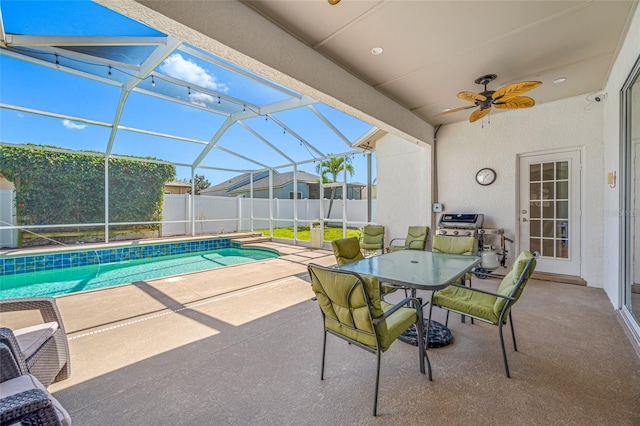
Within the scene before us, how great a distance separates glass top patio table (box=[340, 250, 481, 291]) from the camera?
6.72 feet

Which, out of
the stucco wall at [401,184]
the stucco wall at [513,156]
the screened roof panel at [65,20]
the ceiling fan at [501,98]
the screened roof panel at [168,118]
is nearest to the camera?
the screened roof panel at [65,20]

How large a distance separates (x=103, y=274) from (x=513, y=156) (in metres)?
8.46

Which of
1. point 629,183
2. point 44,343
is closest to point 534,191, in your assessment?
point 629,183

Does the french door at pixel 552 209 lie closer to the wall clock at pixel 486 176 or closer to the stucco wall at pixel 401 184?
the wall clock at pixel 486 176

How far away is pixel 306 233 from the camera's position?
9383 mm

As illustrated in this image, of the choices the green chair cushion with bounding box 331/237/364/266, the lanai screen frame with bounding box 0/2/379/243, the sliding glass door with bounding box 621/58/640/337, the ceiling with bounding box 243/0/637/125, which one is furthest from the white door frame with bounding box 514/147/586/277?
the green chair cushion with bounding box 331/237/364/266

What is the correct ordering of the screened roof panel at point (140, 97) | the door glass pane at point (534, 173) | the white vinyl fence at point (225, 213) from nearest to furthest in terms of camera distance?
the screened roof panel at point (140, 97), the door glass pane at point (534, 173), the white vinyl fence at point (225, 213)

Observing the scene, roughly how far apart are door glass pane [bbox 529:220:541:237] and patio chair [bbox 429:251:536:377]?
10.6 ft

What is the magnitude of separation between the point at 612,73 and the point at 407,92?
245 cm

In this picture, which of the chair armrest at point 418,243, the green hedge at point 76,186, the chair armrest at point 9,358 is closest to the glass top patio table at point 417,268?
the chair armrest at point 418,243

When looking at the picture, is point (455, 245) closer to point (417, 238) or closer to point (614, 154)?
point (417, 238)

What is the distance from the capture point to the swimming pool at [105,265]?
16.5ft

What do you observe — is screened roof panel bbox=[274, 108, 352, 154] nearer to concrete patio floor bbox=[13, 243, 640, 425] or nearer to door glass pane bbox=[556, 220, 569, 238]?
concrete patio floor bbox=[13, 243, 640, 425]

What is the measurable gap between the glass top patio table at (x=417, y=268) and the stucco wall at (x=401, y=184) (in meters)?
2.75
